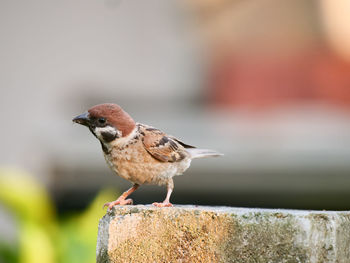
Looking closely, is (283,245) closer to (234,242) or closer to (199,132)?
(234,242)

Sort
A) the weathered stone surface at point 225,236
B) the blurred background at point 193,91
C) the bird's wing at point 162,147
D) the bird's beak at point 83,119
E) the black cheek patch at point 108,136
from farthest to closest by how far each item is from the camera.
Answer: the blurred background at point 193,91, the bird's wing at point 162,147, the black cheek patch at point 108,136, the bird's beak at point 83,119, the weathered stone surface at point 225,236

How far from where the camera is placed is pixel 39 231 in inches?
205

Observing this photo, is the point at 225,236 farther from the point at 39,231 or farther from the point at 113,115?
the point at 39,231

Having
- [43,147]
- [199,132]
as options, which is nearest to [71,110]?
[43,147]

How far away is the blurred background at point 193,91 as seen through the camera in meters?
8.42

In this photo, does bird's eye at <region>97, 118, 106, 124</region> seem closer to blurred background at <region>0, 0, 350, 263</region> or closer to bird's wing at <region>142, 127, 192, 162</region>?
bird's wing at <region>142, 127, 192, 162</region>

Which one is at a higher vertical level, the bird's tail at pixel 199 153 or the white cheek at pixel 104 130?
the white cheek at pixel 104 130

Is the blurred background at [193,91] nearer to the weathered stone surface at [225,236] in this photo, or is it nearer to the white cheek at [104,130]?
the white cheek at [104,130]

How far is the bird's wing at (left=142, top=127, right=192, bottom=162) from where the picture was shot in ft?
10.4

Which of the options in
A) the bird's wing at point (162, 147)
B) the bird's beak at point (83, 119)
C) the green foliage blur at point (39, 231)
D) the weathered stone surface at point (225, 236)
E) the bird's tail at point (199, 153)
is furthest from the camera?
the green foliage blur at point (39, 231)

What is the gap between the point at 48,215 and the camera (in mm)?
5387

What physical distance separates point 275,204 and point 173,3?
10.5 ft

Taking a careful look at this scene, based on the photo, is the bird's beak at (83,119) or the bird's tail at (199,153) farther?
the bird's tail at (199,153)

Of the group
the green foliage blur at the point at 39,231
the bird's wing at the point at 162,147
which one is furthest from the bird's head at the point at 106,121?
the green foliage blur at the point at 39,231
